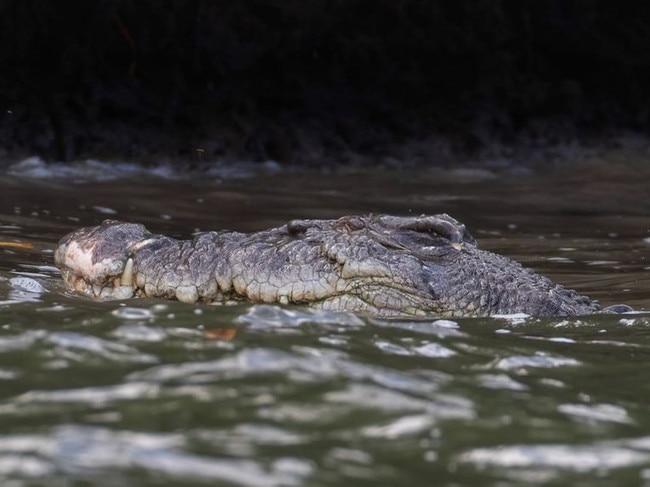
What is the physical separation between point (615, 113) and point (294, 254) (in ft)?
31.4

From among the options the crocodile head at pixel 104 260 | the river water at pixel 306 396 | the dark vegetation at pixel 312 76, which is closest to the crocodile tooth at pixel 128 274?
the crocodile head at pixel 104 260

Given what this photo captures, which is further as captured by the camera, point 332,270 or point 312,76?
point 312,76

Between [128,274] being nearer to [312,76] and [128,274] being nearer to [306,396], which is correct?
[306,396]

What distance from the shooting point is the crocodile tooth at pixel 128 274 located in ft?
18.2

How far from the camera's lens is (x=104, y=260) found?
18.3ft

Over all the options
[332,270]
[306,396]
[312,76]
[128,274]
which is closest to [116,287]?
[128,274]

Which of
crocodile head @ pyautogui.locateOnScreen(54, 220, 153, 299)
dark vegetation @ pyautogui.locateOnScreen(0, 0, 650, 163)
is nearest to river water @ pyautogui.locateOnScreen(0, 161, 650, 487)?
crocodile head @ pyautogui.locateOnScreen(54, 220, 153, 299)

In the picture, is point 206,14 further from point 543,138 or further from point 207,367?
point 207,367

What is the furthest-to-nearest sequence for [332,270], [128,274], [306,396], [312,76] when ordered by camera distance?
[312,76] → [128,274] → [332,270] → [306,396]

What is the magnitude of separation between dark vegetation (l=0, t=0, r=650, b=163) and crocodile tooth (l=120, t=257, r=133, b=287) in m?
7.04

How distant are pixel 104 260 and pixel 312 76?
27.8ft

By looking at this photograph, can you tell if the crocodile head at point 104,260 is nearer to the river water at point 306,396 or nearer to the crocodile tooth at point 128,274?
the crocodile tooth at point 128,274

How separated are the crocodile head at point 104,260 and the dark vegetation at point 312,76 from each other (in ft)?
22.4

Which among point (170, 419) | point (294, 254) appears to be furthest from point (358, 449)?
point (294, 254)
